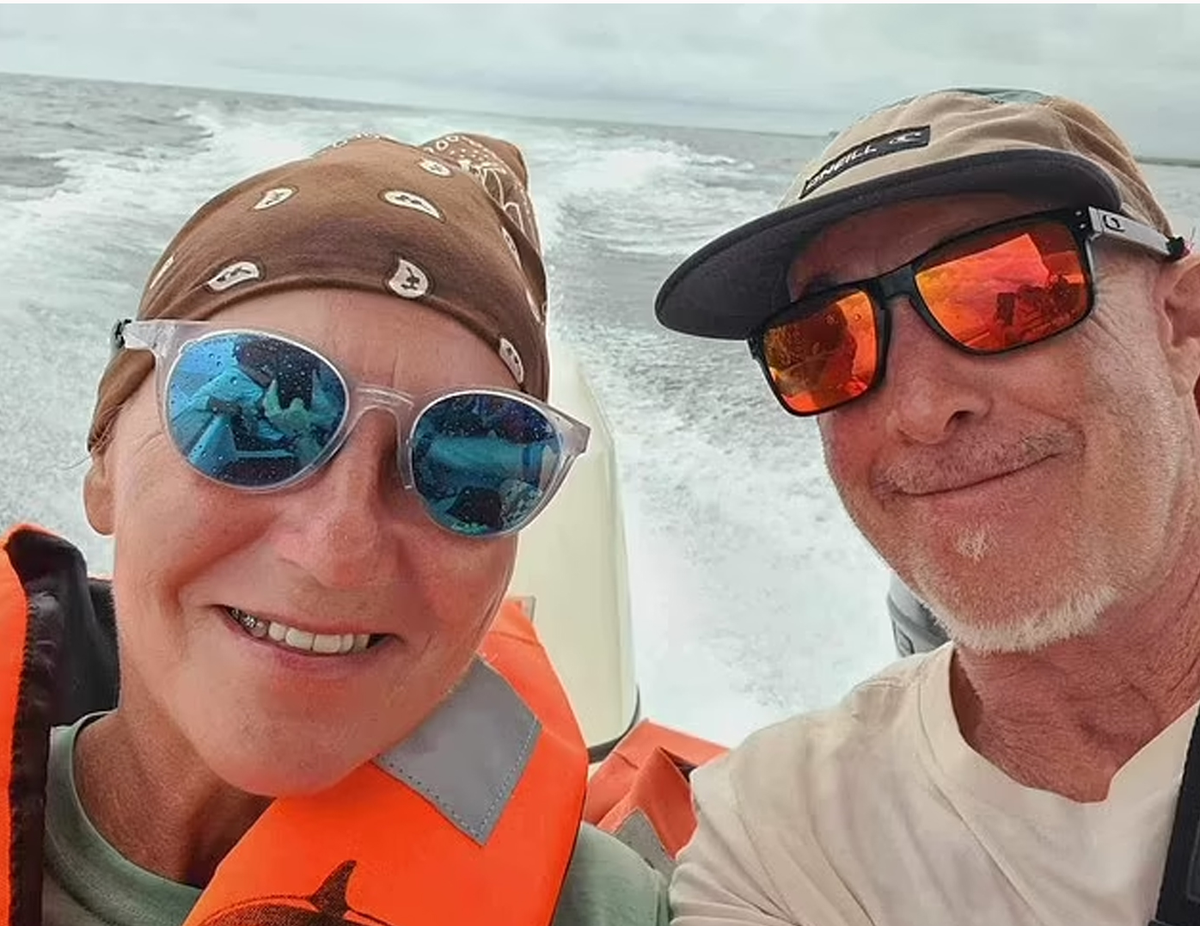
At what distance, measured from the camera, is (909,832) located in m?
1.42

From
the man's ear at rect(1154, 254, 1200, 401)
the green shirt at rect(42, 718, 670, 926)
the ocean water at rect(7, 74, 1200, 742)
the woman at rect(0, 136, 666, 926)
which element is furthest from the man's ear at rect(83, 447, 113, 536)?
the ocean water at rect(7, 74, 1200, 742)

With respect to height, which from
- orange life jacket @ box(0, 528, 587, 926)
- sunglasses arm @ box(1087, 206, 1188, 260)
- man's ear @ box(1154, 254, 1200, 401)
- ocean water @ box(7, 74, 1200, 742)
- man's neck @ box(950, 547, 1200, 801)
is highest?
sunglasses arm @ box(1087, 206, 1188, 260)

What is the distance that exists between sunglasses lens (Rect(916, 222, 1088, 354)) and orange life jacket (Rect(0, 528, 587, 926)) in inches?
28.3

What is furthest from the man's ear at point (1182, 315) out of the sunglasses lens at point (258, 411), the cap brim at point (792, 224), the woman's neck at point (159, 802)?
the woman's neck at point (159, 802)

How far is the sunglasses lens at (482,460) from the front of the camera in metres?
1.12

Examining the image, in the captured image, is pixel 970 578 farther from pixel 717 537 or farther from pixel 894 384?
pixel 717 537

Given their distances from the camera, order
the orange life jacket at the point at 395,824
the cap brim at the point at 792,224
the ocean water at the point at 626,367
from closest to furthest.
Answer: the orange life jacket at the point at 395,824 < the cap brim at the point at 792,224 < the ocean water at the point at 626,367

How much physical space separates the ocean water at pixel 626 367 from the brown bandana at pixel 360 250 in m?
2.12

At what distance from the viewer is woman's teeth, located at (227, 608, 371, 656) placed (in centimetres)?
110

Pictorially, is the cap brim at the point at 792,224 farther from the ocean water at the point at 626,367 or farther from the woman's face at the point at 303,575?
the ocean water at the point at 626,367

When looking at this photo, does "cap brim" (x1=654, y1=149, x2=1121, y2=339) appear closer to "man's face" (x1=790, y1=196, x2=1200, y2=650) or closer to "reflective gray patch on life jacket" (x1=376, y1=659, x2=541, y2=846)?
"man's face" (x1=790, y1=196, x2=1200, y2=650)

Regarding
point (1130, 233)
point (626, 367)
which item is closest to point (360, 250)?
point (1130, 233)

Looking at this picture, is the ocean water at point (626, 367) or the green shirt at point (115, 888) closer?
the green shirt at point (115, 888)

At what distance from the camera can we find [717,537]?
4.16 meters
